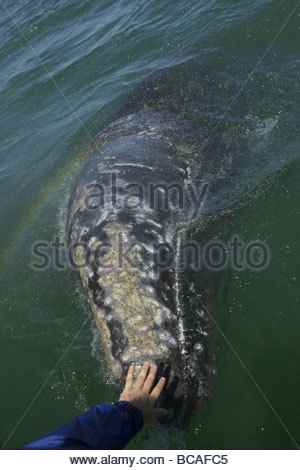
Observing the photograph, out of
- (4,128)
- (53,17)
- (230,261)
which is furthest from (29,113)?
(230,261)

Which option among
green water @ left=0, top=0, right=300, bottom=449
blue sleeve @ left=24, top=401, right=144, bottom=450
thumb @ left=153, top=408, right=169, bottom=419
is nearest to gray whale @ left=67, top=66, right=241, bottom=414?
thumb @ left=153, top=408, right=169, bottom=419

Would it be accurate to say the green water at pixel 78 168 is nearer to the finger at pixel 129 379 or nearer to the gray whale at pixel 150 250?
the gray whale at pixel 150 250

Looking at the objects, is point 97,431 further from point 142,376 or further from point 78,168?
point 78,168

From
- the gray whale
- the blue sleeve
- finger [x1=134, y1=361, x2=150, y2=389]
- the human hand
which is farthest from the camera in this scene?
the gray whale

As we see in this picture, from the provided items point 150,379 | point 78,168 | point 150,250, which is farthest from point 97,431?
point 78,168

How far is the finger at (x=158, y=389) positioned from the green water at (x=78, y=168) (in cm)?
43

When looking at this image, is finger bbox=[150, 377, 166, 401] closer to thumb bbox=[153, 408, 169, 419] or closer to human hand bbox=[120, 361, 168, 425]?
human hand bbox=[120, 361, 168, 425]

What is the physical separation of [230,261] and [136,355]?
6.95ft

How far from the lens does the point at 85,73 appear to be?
40.5 ft

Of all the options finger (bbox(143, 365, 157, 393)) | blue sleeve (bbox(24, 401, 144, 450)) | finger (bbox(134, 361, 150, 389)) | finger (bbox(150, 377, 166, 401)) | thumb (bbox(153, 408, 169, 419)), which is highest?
blue sleeve (bbox(24, 401, 144, 450))

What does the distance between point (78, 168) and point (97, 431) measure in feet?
21.1

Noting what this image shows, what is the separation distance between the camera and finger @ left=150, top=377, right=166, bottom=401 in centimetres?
381

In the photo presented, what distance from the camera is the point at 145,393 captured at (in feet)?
12.5
